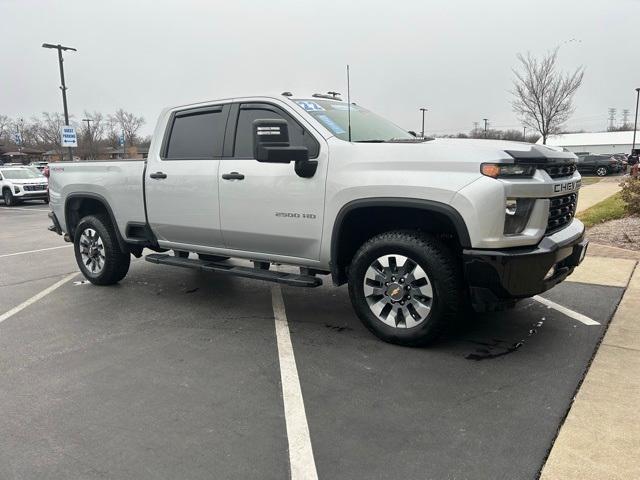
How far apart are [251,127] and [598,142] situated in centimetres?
9918

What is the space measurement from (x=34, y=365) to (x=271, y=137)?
259 centimetres

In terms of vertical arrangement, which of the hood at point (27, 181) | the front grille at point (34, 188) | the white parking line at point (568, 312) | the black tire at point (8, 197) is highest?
the hood at point (27, 181)

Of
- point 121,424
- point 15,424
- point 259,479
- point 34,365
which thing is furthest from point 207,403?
point 34,365

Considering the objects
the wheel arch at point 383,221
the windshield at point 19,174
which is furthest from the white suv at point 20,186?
the wheel arch at point 383,221

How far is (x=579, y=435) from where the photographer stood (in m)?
2.97

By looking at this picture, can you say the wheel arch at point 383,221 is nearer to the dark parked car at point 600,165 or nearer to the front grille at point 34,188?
the front grille at point 34,188

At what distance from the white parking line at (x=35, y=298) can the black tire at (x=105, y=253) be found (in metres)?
0.45

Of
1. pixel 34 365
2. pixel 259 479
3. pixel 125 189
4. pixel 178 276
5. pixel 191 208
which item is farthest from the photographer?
pixel 178 276

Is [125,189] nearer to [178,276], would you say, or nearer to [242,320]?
[178,276]

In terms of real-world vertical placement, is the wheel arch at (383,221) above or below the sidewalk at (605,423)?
above

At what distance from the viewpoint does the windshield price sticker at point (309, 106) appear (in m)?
4.80

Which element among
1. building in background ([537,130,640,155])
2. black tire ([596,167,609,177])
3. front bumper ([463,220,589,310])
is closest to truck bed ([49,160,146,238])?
front bumper ([463,220,589,310])

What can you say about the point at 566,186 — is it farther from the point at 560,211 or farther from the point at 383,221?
the point at 383,221

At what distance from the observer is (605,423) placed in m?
3.09
